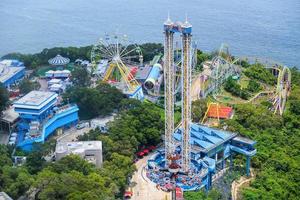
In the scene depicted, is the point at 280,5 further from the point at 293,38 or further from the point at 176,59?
the point at 176,59

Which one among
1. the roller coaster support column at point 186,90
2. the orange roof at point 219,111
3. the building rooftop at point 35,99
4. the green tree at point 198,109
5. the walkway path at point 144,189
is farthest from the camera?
the orange roof at point 219,111

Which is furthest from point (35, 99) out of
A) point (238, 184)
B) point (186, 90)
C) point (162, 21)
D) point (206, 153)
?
point (162, 21)

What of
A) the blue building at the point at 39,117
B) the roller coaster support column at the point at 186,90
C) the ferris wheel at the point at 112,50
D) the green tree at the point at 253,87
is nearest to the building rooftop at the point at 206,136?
the roller coaster support column at the point at 186,90

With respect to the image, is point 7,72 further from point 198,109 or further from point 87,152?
point 87,152

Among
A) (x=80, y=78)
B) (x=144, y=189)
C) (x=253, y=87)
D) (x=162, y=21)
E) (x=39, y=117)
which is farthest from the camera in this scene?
(x=162, y=21)

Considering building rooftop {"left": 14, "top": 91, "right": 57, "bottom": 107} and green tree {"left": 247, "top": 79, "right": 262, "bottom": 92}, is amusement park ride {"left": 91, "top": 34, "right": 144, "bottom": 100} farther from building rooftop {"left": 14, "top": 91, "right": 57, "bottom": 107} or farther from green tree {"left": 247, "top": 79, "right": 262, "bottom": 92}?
green tree {"left": 247, "top": 79, "right": 262, "bottom": 92}

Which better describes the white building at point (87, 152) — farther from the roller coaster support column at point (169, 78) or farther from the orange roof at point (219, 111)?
the orange roof at point (219, 111)

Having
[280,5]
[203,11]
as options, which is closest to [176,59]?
[203,11]
